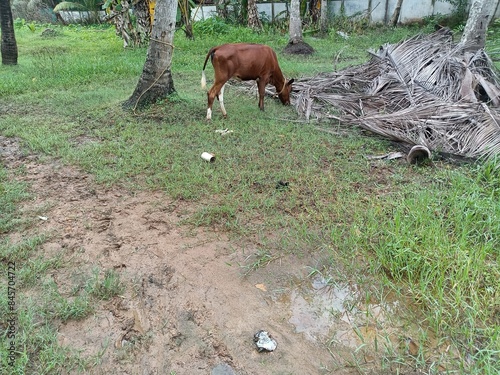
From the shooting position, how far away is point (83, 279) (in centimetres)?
275

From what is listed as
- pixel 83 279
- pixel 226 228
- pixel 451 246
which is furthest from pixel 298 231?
pixel 83 279

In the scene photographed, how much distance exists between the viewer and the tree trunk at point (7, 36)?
8758mm

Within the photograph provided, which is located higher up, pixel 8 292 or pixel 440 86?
pixel 440 86

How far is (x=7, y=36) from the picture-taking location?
29.4ft

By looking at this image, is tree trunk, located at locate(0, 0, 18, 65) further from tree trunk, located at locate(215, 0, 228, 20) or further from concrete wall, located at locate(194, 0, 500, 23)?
concrete wall, located at locate(194, 0, 500, 23)

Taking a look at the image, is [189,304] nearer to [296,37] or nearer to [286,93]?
[286,93]

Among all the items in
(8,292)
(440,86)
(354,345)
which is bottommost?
(354,345)

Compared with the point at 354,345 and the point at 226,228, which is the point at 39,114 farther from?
the point at 354,345

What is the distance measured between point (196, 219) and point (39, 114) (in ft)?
13.7

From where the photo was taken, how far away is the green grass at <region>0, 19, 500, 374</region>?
2.49 m

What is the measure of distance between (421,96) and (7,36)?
9.12 m

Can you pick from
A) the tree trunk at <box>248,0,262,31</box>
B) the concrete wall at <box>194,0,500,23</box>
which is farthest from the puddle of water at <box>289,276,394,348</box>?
the concrete wall at <box>194,0,500,23</box>

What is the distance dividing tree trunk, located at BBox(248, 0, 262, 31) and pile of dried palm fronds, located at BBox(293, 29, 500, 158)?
298 inches

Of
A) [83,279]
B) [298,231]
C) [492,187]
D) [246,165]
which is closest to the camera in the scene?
[83,279]
